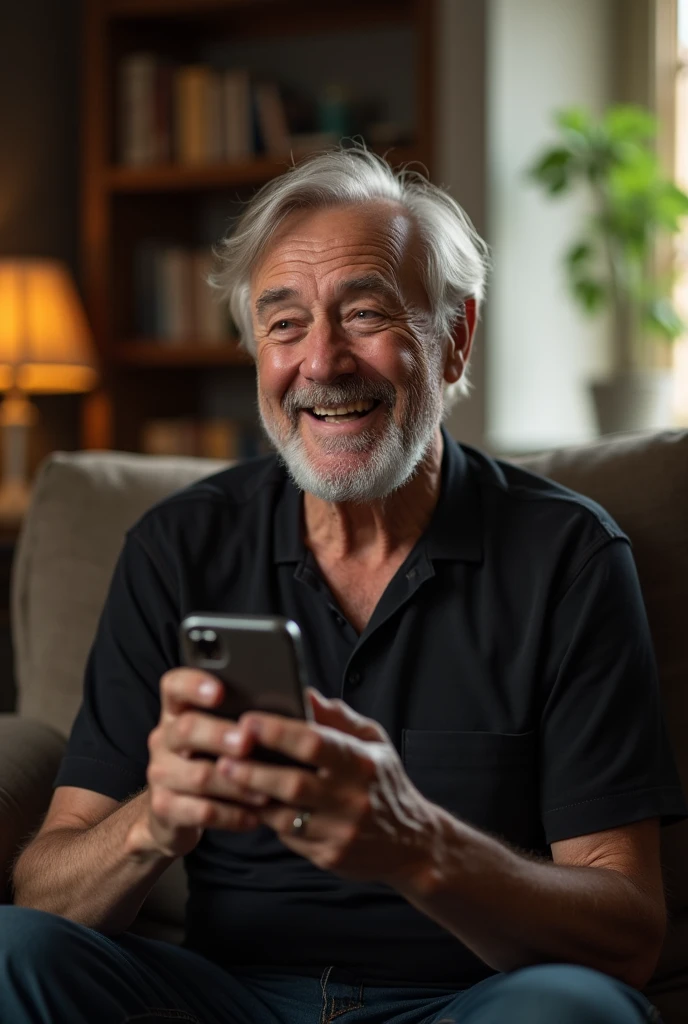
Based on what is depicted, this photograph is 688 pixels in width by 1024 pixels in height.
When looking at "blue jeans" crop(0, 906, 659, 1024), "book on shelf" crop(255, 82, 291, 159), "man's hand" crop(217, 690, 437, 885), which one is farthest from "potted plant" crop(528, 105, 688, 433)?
"man's hand" crop(217, 690, 437, 885)

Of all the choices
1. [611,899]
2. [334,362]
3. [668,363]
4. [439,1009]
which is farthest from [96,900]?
[668,363]

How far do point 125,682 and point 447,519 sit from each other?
0.39 meters

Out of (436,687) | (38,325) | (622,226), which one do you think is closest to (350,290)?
(436,687)

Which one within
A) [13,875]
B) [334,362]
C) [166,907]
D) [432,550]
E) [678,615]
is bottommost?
[166,907]

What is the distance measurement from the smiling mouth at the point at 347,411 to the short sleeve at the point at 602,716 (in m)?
0.29

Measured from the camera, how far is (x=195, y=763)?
92cm

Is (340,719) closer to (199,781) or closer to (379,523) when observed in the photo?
(199,781)

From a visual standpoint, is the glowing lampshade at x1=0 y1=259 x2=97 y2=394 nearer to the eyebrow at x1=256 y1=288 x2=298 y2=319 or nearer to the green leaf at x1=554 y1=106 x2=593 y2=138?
the green leaf at x1=554 y1=106 x2=593 y2=138

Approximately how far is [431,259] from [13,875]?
81cm

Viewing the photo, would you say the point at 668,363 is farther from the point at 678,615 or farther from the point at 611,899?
the point at 611,899

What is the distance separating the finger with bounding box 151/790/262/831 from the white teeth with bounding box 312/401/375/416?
55cm

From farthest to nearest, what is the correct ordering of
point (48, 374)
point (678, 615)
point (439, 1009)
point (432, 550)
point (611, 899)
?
1. point (48, 374)
2. point (678, 615)
3. point (432, 550)
4. point (439, 1009)
5. point (611, 899)

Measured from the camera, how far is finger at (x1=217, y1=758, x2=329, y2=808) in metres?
0.89

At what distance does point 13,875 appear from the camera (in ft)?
4.25
